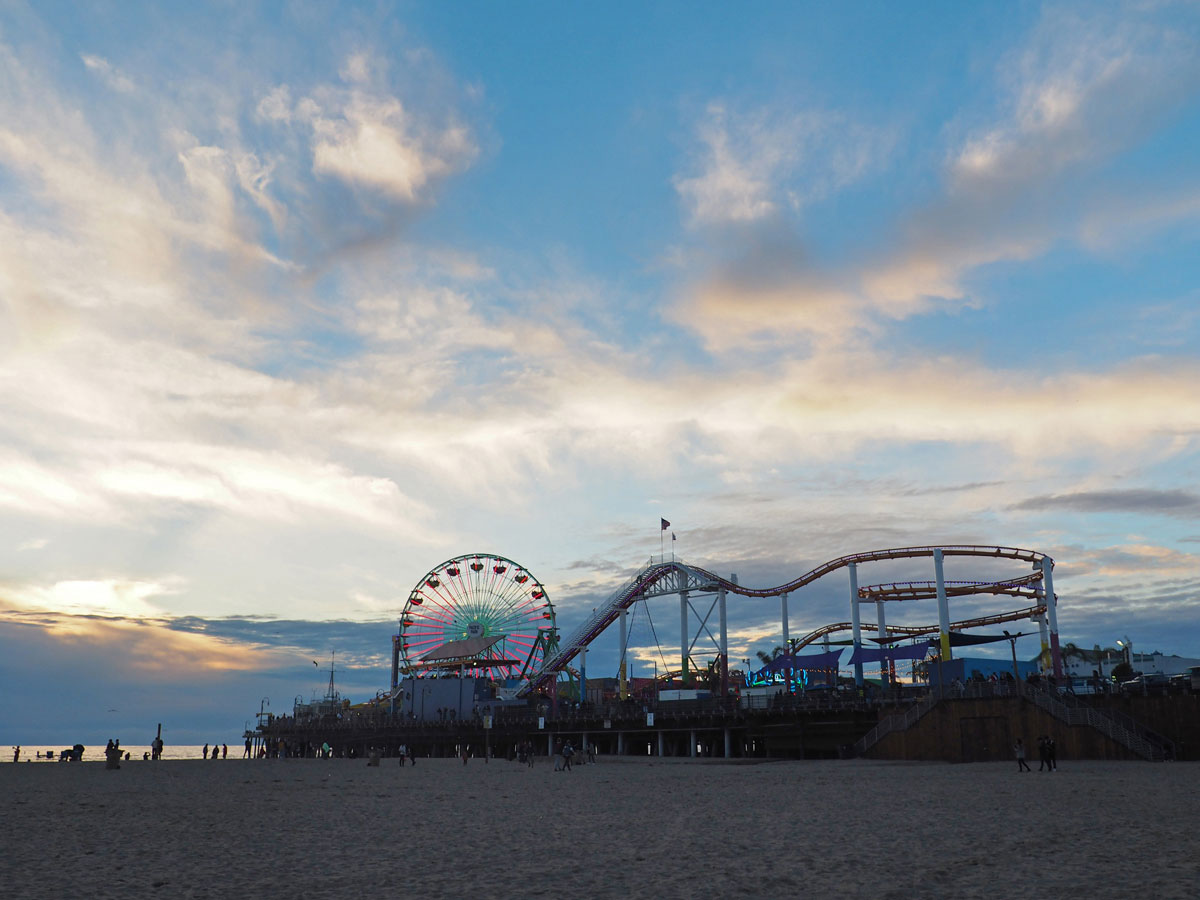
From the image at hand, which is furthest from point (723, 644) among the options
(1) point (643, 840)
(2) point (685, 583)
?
(1) point (643, 840)

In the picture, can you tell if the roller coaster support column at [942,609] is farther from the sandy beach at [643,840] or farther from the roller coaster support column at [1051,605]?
the sandy beach at [643,840]

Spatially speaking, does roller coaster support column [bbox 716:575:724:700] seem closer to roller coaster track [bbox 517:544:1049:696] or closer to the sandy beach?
roller coaster track [bbox 517:544:1049:696]

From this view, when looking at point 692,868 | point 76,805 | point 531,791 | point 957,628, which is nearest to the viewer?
point 692,868

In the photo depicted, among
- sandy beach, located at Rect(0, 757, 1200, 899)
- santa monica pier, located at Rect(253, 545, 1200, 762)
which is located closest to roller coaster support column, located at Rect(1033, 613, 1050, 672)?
santa monica pier, located at Rect(253, 545, 1200, 762)

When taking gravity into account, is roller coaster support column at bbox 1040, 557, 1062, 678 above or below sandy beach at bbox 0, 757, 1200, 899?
above

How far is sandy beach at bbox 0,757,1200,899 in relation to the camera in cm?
1059

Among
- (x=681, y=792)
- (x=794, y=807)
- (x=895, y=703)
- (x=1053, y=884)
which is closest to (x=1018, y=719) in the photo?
(x=895, y=703)

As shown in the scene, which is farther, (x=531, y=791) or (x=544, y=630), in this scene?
(x=544, y=630)

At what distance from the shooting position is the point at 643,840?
14.8 m

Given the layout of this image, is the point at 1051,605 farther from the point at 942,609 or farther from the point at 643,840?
the point at 643,840

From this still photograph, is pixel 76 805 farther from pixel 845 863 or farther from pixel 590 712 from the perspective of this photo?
pixel 590 712

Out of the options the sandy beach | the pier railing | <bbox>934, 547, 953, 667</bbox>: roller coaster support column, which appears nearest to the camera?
the sandy beach

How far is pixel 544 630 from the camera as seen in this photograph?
8612 cm

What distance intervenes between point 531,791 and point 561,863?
50.8 feet
